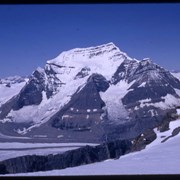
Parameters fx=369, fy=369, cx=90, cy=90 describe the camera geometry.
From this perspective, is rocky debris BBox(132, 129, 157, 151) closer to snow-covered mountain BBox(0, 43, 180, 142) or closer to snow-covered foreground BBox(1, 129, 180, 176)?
snow-covered mountain BBox(0, 43, 180, 142)

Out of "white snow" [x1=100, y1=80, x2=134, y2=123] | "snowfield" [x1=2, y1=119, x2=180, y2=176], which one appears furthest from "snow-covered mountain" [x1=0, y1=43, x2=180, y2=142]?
"snowfield" [x1=2, y1=119, x2=180, y2=176]

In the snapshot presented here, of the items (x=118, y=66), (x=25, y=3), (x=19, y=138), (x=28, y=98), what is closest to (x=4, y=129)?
(x=19, y=138)

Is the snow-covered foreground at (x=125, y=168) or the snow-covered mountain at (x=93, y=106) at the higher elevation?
the snow-covered mountain at (x=93, y=106)

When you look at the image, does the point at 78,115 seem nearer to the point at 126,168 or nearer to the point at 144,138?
the point at 144,138

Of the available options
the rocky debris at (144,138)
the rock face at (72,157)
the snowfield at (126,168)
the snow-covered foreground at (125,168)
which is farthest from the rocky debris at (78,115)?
the snow-covered foreground at (125,168)

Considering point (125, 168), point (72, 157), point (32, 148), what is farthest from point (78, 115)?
point (125, 168)

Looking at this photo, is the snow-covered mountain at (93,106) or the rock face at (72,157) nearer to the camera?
the rock face at (72,157)

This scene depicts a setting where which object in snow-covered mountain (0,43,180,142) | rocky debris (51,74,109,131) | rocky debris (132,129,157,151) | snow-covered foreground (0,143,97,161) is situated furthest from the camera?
rocky debris (51,74,109,131)

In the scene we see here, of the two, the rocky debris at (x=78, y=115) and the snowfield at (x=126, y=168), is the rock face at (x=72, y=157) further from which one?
the snowfield at (x=126, y=168)

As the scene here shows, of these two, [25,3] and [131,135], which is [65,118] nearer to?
[131,135]
